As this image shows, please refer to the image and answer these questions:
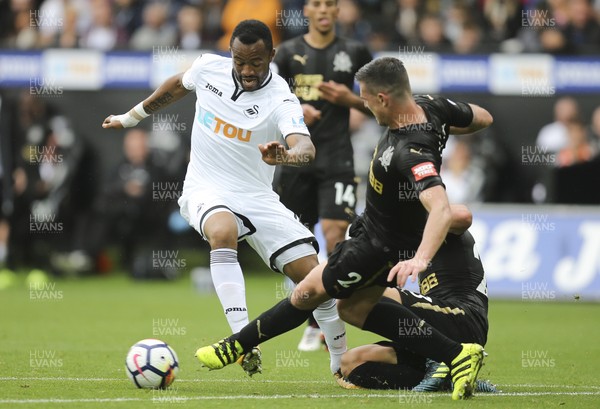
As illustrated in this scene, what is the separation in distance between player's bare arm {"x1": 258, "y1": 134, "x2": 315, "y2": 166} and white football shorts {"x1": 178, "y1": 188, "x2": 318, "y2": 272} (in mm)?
672

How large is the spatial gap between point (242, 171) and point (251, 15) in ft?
31.4

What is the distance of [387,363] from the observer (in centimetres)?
731

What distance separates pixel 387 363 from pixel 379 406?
889 millimetres

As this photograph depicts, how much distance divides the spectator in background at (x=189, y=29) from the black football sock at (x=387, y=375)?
10.6 metres

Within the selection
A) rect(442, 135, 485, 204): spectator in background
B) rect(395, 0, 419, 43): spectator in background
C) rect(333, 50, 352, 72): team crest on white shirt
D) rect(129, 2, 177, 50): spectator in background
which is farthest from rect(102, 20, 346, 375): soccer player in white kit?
rect(395, 0, 419, 43): spectator in background

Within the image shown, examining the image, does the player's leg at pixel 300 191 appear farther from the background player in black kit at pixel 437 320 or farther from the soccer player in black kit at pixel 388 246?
the soccer player in black kit at pixel 388 246

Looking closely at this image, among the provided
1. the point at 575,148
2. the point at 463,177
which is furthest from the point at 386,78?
the point at 575,148

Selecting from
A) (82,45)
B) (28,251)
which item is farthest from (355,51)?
(28,251)

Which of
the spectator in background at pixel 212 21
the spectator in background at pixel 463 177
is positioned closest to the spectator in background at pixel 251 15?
the spectator in background at pixel 212 21

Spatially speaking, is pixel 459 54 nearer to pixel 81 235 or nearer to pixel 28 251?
pixel 81 235

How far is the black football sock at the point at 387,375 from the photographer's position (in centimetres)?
727

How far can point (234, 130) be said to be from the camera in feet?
26.5

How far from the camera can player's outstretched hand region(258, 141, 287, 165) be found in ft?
22.2

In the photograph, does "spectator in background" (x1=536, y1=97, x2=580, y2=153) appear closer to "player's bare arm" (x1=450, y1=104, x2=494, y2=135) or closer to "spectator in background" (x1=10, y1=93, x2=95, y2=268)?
"spectator in background" (x1=10, y1=93, x2=95, y2=268)
